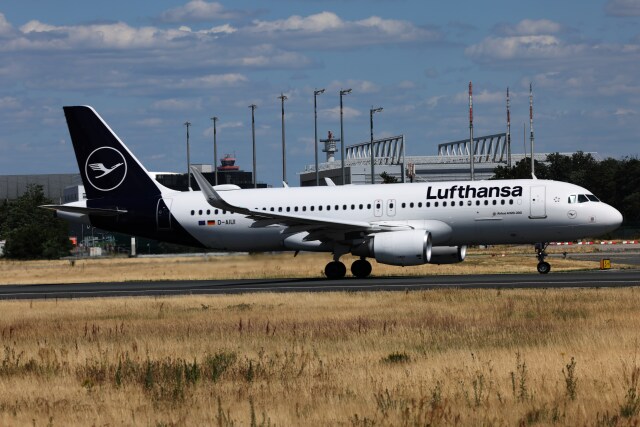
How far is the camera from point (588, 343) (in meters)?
19.8

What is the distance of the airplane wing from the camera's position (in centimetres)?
4197

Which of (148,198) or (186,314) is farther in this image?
(148,198)

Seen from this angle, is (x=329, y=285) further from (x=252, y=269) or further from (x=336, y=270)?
(x=252, y=269)

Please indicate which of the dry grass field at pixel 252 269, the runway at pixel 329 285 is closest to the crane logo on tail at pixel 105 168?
the dry grass field at pixel 252 269

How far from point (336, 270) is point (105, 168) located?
11562 millimetres

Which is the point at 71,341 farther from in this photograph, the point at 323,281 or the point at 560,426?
the point at 323,281

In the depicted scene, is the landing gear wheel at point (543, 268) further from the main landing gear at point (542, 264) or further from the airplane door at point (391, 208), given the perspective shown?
the airplane door at point (391, 208)

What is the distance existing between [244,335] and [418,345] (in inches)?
164

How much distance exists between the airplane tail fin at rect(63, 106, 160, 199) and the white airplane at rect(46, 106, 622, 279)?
4cm

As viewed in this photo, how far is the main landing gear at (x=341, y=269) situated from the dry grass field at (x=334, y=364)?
48.5 feet

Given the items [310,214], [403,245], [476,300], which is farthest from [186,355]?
[310,214]

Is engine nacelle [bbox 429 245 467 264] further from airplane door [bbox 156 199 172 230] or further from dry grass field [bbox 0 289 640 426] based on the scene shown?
dry grass field [bbox 0 289 640 426]

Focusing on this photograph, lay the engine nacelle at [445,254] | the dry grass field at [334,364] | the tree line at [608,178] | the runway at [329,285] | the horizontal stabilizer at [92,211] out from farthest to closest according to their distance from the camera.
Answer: the tree line at [608,178]
the horizontal stabilizer at [92,211]
the engine nacelle at [445,254]
the runway at [329,285]
the dry grass field at [334,364]

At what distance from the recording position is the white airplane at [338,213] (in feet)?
141
